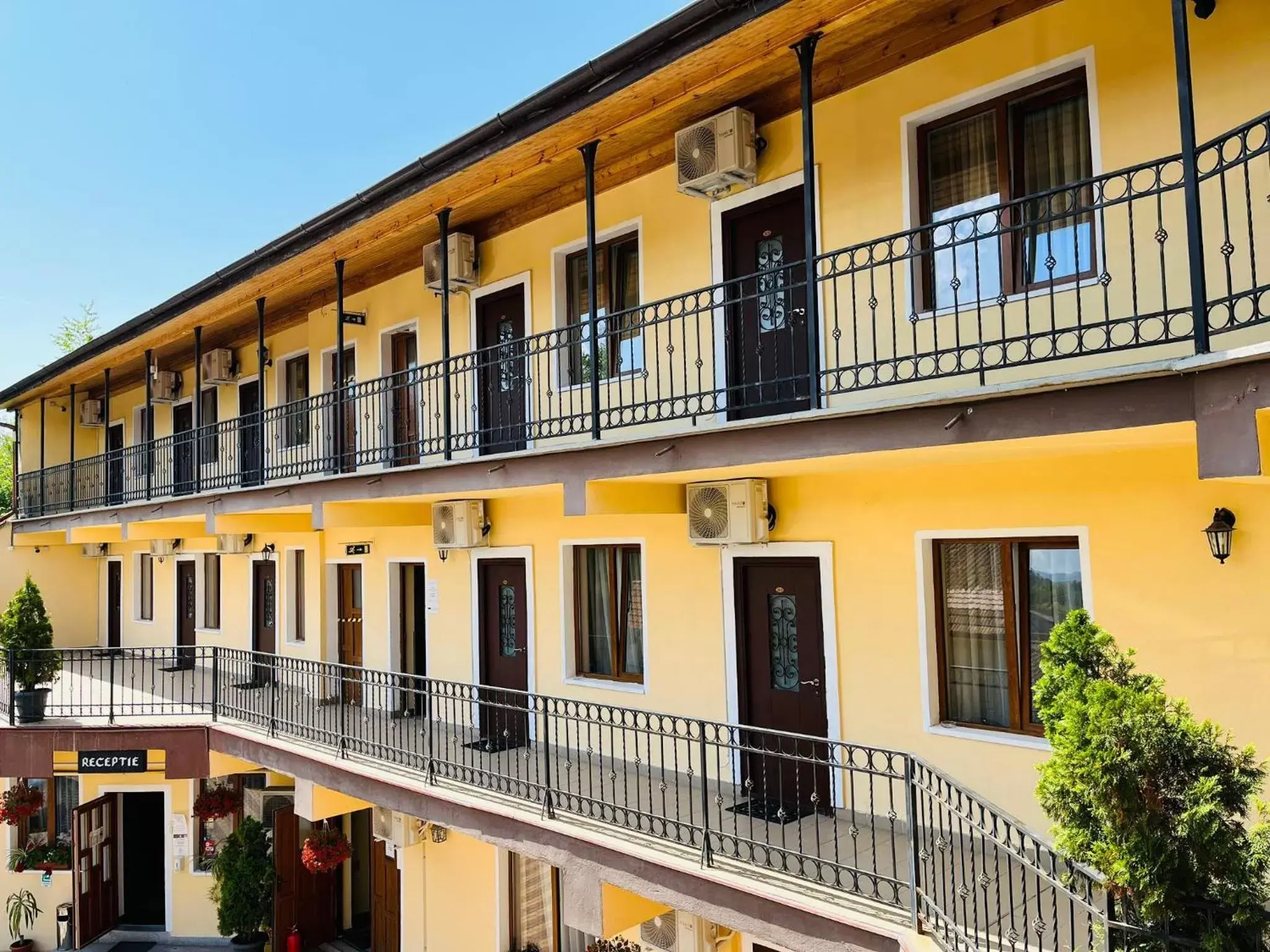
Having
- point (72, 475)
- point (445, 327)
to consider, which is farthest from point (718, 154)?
point (72, 475)

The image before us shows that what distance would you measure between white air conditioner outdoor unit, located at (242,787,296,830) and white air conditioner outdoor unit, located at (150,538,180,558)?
5279 mm

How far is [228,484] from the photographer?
15570mm

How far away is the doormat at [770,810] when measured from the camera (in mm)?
7152

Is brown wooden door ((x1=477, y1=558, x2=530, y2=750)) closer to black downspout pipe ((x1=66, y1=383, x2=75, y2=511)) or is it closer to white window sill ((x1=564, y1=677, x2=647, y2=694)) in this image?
white window sill ((x1=564, y1=677, x2=647, y2=694))

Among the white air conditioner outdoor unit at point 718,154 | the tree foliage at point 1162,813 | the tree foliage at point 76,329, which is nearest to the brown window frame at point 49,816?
the white air conditioner outdoor unit at point 718,154

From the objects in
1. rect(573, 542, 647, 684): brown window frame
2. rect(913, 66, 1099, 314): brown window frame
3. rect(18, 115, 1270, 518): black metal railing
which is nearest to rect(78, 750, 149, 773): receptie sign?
rect(18, 115, 1270, 518): black metal railing

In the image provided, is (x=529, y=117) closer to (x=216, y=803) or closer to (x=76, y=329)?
(x=216, y=803)

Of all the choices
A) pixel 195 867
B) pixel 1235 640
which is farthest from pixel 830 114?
pixel 195 867

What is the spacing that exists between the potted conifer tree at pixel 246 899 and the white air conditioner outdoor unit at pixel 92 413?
37.5 feet

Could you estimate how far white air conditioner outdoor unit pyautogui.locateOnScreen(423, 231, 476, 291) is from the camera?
1076 cm

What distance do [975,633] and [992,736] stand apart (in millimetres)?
756

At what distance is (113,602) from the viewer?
70.6 feet

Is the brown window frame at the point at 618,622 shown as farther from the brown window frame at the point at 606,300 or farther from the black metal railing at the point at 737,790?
the brown window frame at the point at 606,300

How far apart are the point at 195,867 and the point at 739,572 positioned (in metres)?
13.5
